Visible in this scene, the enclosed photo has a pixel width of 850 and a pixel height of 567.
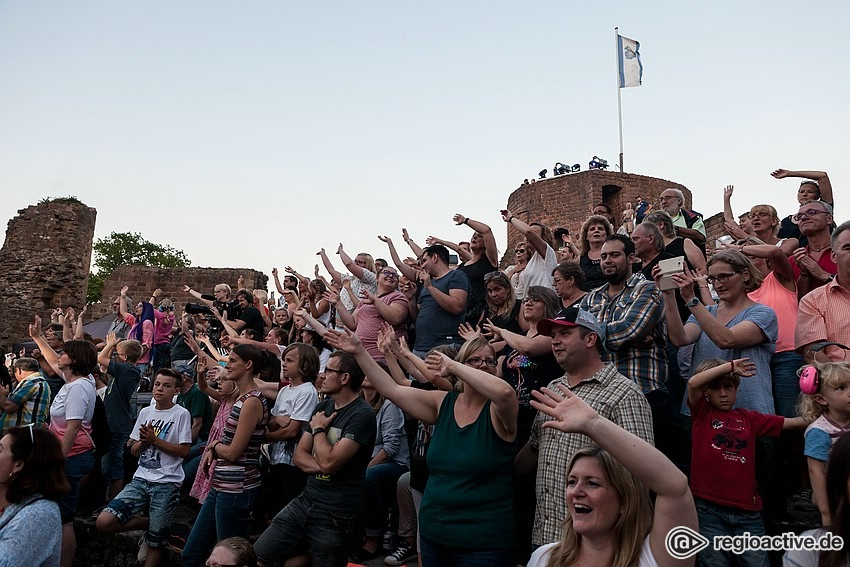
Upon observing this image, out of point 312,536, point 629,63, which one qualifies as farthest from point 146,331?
point 629,63

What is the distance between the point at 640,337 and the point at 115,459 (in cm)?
530

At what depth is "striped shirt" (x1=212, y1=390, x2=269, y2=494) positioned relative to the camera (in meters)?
4.12

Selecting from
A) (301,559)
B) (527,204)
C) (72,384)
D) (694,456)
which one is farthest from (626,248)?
(527,204)

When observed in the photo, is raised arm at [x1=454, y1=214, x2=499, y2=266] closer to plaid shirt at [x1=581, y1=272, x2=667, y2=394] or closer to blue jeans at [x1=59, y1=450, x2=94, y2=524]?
plaid shirt at [x1=581, y1=272, x2=667, y2=394]

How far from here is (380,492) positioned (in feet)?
16.0

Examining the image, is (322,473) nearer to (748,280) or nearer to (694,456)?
(694,456)

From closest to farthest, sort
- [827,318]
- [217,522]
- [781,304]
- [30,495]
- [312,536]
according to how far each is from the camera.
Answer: [30,495] → [827,318] → [312,536] → [217,522] → [781,304]

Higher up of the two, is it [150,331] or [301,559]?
[150,331]

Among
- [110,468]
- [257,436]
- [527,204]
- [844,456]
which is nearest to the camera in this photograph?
[844,456]

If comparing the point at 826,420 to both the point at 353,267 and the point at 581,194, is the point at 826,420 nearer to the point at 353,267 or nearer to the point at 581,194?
the point at 353,267

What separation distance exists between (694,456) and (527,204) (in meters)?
24.2

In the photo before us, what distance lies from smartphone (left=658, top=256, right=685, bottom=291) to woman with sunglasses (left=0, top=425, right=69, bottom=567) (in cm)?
362

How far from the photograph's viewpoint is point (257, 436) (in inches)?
170

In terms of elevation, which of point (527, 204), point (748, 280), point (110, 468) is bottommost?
point (110, 468)
